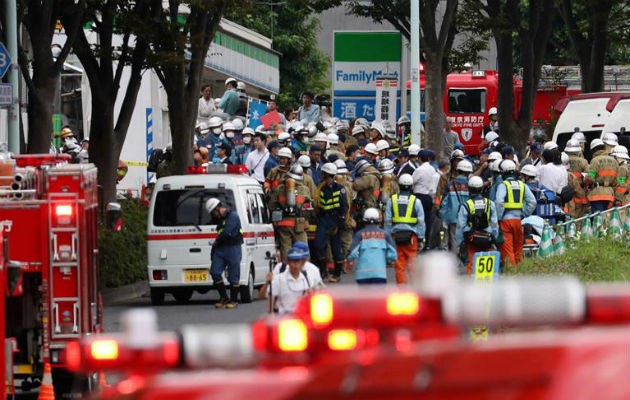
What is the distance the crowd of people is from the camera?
2184 cm

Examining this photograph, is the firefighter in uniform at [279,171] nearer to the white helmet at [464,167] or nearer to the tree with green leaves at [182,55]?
the tree with green leaves at [182,55]

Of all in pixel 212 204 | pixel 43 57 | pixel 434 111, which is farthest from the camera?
pixel 434 111

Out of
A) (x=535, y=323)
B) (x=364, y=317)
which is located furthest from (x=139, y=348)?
(x=535, y=323)

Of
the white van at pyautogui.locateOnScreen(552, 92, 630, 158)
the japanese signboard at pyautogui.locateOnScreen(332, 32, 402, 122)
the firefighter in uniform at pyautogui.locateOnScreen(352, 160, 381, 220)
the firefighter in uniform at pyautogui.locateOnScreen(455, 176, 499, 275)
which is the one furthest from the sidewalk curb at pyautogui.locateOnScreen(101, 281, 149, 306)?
the japanese signboard at pyautogui.locateOnScreen(332, 32, 402, 122)

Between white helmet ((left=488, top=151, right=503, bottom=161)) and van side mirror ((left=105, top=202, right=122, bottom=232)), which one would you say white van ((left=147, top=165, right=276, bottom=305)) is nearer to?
white helmet ((left=488, top=151, right=503, bottom=161))

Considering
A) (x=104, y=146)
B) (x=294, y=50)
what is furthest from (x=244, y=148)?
(x=294, y=50)

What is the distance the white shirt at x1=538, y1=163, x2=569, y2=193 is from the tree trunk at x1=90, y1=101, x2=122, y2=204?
7.16 m

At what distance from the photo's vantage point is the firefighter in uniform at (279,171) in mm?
25688

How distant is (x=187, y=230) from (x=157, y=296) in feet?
3.41

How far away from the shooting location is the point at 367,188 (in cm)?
2688

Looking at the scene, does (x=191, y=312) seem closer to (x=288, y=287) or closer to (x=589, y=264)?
(x=589, y=264)

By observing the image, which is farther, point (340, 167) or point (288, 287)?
point (340, 167)

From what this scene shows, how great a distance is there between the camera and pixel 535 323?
341cm

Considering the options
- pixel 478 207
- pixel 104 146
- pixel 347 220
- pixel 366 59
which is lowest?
pixel 347 220
